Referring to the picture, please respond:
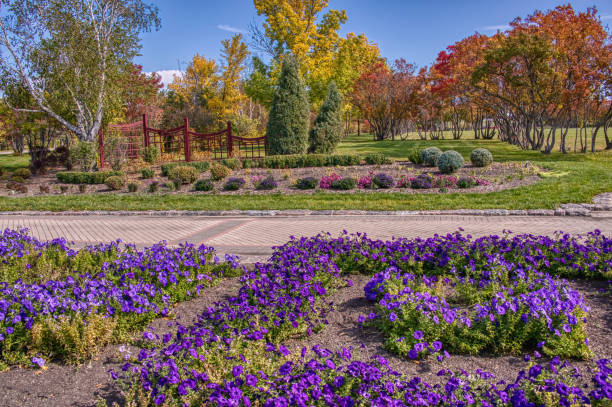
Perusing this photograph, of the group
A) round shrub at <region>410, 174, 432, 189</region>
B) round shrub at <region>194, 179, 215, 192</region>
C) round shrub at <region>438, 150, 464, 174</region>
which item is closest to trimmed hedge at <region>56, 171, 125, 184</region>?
round shrub at <region>194, 179, 215, 192</region>

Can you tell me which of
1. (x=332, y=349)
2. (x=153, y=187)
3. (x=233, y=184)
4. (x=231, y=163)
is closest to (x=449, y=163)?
(x=233, y=184)

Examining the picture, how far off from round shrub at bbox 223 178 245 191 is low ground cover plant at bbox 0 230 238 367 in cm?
730

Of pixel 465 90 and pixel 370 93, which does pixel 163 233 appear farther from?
pixel 370 93

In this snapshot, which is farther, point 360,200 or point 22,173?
point 22,173

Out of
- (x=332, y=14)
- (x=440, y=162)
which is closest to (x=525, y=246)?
(x=440, y=162)

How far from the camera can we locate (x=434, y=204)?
10.3 metres

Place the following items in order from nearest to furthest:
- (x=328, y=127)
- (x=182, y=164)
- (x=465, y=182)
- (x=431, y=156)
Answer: (x=465, y=182) → (x=431, y=156) → (x=182, y=164) → (x=328, y=127)

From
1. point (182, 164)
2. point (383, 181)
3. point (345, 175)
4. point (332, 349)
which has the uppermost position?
point (182, 164)

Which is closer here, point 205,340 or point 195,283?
point 205,340

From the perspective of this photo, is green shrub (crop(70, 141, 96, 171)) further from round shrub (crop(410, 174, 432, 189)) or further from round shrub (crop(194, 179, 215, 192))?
round shrub (crop(410, 174, 432, 189))

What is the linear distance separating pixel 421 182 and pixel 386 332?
29.1 feet

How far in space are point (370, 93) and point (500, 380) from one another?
1413 inches

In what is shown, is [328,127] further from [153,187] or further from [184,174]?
[153,187]

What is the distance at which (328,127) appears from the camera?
18.7 m
